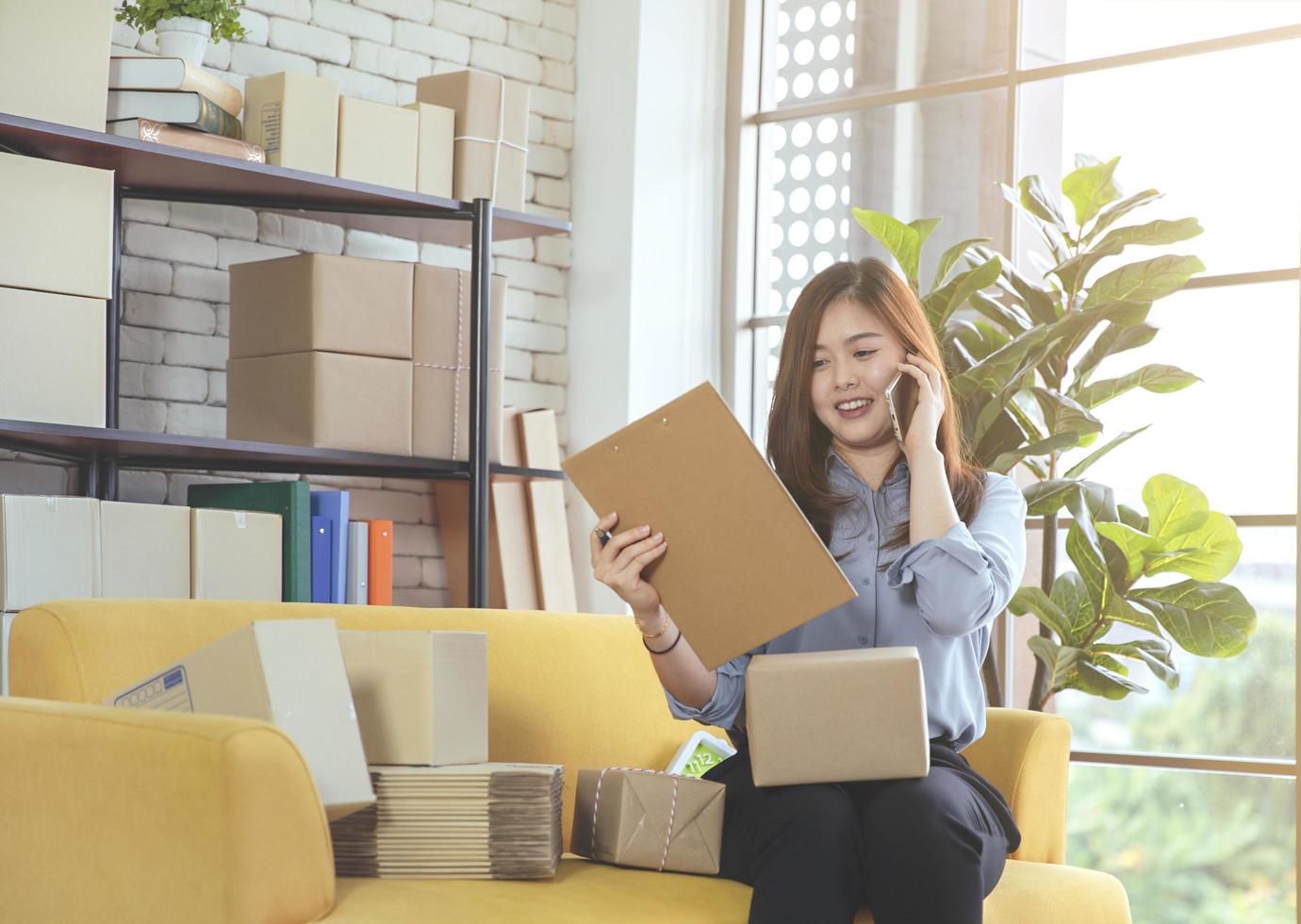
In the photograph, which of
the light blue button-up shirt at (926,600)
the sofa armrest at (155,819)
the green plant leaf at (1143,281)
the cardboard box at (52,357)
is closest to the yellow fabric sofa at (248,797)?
the sofa armrest at (155,819)

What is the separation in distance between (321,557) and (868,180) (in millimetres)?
1828

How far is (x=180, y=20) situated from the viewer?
10.1 feet

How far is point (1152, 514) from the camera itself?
2.95 m

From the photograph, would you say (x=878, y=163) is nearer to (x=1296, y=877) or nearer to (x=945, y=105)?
(x=945, y=105)

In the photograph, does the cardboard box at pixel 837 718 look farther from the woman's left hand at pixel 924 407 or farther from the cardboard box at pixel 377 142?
the cardboard box at pixel 377 142

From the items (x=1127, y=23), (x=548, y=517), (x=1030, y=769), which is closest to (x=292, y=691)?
(x=1030, y=769)

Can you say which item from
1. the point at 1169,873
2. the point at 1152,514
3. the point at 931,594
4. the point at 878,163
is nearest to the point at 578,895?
the point at 931,594

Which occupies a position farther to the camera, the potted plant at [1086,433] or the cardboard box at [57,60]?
the potted plant at [1086,433]

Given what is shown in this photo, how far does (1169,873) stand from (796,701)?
6.76 feet

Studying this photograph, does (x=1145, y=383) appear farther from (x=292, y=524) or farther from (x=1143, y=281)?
(x=292, y=524)

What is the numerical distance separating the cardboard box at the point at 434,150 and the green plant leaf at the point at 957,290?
1.11 m

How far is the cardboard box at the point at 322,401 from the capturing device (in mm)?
3084

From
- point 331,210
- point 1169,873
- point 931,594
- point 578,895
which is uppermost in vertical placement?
point 331,210

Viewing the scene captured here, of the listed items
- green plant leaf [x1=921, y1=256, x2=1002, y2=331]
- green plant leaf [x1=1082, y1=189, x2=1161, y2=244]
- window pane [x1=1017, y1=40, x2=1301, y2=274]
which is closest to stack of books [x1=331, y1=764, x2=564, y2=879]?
green plant leaf [x1=921, y1=256, x2=1002, y2=331]
